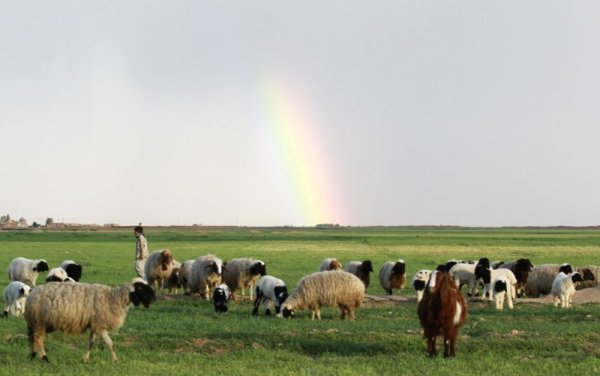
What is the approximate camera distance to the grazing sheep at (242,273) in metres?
24.3

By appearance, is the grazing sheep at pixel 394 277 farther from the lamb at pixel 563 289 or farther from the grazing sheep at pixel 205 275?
the grazing sheep at pixel 205 275

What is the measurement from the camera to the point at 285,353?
14.4m

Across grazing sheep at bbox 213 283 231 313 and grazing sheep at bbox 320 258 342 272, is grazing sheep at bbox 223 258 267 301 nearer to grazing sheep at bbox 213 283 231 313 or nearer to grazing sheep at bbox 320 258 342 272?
grazing sheep at bbox 320 258 342 272

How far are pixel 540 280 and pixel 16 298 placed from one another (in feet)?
60.7

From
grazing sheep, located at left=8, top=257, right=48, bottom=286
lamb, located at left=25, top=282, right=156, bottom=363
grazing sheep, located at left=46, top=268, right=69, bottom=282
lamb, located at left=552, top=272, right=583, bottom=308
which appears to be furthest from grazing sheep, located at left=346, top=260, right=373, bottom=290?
lamb, located at left=25, top=282, right=156, bottom=363

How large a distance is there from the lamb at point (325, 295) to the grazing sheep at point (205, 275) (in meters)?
5.24

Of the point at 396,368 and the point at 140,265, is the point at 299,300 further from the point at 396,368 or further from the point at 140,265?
the point at 140,265

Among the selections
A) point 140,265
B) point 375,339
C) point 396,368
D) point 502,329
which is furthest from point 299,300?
point 140,265

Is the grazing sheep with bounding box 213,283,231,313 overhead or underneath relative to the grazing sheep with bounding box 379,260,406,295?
underneath

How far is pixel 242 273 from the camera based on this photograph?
24469 mm

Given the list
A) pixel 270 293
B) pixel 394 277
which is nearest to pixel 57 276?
pixel 270 293

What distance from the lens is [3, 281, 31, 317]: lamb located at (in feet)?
61.4

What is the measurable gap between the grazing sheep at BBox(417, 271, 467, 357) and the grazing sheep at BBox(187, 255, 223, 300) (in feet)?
37.0

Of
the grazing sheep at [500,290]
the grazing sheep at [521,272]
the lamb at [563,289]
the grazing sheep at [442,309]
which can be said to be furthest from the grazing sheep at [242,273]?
the grazing sheep at [442,309]
